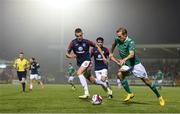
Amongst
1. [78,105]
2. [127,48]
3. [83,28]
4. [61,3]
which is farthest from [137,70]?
[83,28]

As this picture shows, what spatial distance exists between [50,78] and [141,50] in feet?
44.0

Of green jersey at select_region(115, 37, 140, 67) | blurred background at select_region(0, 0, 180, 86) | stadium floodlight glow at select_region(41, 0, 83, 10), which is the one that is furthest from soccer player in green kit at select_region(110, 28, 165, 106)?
stadium floodlight glow at select_region(41, 0, 83, 10)

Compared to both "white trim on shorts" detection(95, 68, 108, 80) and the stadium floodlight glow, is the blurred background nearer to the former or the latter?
the stadium floodlight glow

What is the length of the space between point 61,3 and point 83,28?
6.66 m

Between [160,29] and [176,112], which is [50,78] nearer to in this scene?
[160,29]

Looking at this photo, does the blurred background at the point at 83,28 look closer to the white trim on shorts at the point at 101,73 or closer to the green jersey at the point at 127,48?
the white trim on shorts at the point at 101,73

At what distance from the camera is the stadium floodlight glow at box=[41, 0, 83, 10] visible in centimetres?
5591

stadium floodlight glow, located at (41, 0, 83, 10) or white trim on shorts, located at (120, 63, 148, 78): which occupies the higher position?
stadium floodlight glow, located at (41, 0, 83, 10)

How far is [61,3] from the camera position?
5578 cm

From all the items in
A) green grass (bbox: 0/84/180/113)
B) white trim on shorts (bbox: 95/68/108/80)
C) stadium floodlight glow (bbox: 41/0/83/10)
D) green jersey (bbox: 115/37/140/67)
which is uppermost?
stadium floodlight glow (bbox: 41/0/83/10)

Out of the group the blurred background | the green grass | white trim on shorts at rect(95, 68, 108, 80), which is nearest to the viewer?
the green grass

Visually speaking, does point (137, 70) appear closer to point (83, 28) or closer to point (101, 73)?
point (101, 73)

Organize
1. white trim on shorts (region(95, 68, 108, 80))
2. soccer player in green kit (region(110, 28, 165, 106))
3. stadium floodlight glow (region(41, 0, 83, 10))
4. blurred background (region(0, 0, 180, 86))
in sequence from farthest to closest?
blurred background (region(0, 0, 180, 86)), stadium floodlight glow (region(41, 0, 83, 10)), white trim on shorts (region(95, 68, 108, 80)), soccer player in green kit (region(110, 28, 165, 106))

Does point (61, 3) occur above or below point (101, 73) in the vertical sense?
above
